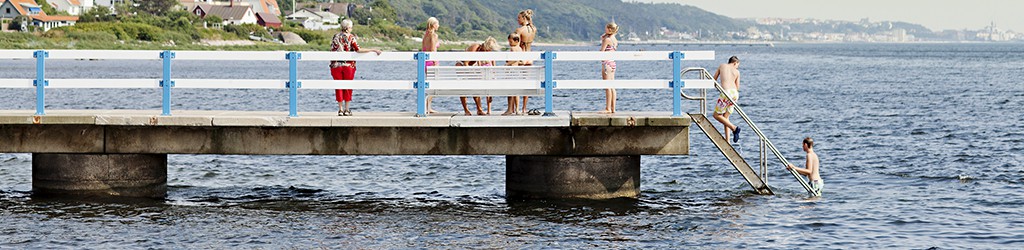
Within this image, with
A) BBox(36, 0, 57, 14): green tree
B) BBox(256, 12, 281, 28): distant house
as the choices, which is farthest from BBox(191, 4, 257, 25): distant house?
BBox(36, 0, 57, 14): green tree

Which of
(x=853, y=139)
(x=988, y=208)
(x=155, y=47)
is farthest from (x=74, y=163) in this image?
(x=155, y=47)

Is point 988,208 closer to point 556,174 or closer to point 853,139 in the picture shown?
point 556,174

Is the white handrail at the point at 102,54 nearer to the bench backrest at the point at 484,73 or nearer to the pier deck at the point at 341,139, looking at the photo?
the pier deck at the point at 341,139

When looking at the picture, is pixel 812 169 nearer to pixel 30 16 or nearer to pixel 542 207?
pixel 542 207

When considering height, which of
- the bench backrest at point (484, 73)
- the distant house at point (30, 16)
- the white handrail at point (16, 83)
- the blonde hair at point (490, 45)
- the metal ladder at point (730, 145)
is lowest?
the metal ladder at point (730, 145)

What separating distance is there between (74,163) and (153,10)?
15870 cm

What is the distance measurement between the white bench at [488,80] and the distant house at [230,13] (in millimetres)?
159346

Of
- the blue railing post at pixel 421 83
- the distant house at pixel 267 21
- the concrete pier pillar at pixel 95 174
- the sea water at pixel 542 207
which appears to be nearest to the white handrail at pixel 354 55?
the blue railing post at pixel 421 83

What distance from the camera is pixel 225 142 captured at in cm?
1717

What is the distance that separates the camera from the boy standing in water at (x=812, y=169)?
19.0 metres

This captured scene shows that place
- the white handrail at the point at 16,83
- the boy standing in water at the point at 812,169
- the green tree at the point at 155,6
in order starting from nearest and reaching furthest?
the white handrail at the point at 16,83 → the boy standing in water at the point at 812,169 → the green tree at the point at 155,6

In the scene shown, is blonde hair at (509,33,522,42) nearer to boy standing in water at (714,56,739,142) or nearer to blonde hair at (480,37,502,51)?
blonde hair at (480,37,502,51)

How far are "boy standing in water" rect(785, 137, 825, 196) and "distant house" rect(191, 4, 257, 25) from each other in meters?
158

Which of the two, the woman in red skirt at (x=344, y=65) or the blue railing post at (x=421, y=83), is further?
the woman in red skirt at (x=344, y=65)
